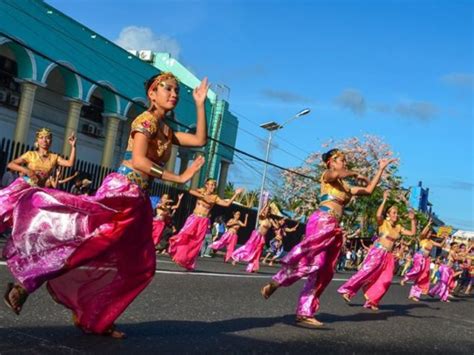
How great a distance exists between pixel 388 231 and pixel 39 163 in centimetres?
572

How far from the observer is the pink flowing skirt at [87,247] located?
4145 millimetres

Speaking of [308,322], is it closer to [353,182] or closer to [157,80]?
[157,80]

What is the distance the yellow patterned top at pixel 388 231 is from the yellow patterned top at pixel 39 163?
5474 mm

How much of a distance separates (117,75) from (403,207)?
22.3 m

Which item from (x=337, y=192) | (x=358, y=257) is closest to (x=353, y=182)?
(x=358, y=257)

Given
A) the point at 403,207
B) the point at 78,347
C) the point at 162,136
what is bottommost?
the point at 78,347

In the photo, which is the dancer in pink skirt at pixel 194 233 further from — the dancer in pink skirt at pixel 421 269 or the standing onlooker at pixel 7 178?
the dancer in pink skirt at pixel 421 269

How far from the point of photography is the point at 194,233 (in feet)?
40.9

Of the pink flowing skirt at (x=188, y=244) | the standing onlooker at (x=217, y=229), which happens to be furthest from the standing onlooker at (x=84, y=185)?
the standing onlooker at (x=217, y=229)

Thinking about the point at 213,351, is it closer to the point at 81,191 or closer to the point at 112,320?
the point at 112,320

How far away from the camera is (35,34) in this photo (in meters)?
20.2

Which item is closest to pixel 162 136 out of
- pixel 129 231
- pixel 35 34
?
pixel 129 231

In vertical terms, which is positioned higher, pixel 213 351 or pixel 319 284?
pixel 319 284

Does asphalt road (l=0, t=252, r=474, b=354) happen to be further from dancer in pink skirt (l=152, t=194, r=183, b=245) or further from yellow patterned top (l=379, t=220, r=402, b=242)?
dancer in pink skirt (l=152, t=194, r=183, b=245)
